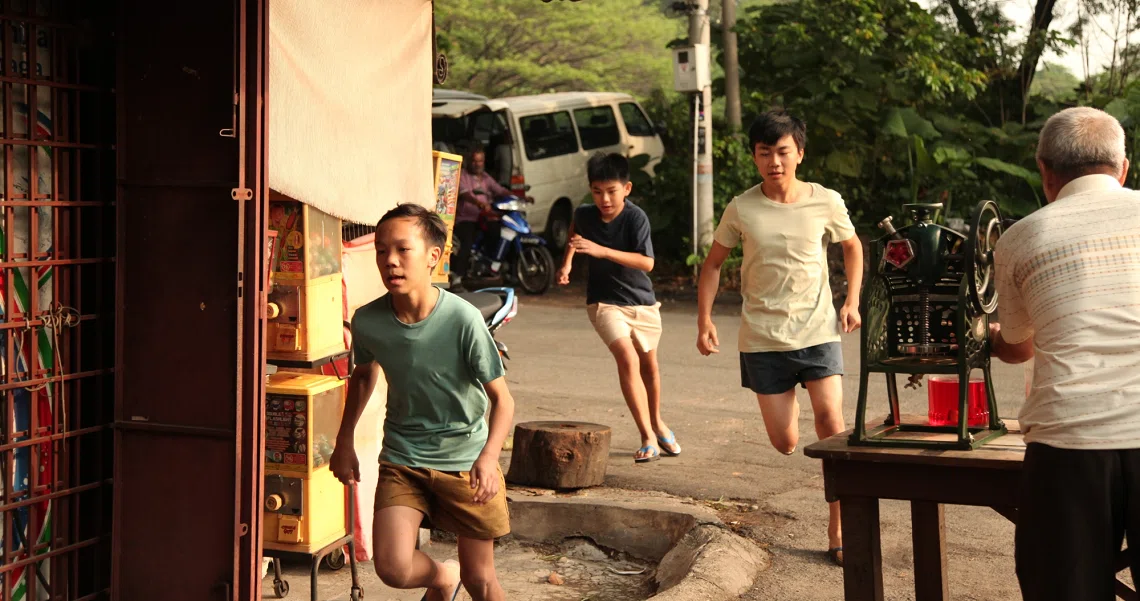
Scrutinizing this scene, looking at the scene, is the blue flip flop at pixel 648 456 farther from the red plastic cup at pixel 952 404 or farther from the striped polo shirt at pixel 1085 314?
the striped polo shirt at pixel 1085 314

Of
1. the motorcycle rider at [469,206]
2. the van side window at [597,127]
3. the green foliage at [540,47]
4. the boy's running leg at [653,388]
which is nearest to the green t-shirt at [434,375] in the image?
the boy's running leg at [653,388]

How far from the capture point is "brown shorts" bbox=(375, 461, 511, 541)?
4043mm

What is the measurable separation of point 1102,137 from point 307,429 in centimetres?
312

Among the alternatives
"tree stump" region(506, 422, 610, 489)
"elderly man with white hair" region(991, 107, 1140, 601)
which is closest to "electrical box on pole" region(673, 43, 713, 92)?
"tree stump" region(506, 422, 610, 489)

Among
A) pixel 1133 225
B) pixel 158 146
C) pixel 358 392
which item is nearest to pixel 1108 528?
pixel 1133 225

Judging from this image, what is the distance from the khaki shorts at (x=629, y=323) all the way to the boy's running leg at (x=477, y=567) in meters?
3.12

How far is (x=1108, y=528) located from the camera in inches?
122

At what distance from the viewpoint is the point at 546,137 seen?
17.5 meters

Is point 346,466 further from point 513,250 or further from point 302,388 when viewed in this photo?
point 513,250

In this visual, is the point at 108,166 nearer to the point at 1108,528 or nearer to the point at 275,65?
the point at 275,65

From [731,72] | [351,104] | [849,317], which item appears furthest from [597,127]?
[351,104]

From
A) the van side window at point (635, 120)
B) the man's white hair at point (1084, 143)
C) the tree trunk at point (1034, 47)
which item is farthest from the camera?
the van side window at point (635, 120)

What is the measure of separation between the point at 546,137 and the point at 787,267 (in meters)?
12.4

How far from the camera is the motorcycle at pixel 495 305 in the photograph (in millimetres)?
6723
